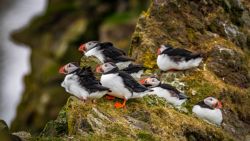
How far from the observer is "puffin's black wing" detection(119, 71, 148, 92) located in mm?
12099

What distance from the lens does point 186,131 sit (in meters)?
12.2

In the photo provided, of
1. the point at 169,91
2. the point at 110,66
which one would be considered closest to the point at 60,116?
the point at 110,66

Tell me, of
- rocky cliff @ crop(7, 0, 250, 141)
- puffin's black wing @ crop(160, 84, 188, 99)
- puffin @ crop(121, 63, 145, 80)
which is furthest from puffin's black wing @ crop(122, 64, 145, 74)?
rocky cliff @ crop(7, 0, 250, 141)

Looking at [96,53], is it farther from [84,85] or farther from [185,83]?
[84,85]

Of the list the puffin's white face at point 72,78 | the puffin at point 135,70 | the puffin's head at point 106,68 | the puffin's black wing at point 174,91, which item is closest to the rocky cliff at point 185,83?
the puffin's black wing at point 174,91

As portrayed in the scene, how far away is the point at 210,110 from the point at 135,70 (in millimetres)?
1433

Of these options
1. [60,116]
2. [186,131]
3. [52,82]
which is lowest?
[52,82]

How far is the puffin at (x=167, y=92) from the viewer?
13.1 metres

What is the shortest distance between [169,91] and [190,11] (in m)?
2.69

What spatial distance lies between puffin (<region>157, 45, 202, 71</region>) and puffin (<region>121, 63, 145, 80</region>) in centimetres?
50

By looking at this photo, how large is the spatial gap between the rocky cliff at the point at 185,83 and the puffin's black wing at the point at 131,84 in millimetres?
229

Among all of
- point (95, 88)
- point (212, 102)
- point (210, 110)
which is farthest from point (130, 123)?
point (212, 102)

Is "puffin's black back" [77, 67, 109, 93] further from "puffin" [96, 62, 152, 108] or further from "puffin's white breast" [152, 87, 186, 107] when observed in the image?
"puffin's white breast" [152, 87, 186, 107]

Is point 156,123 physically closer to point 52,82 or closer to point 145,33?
point 145,33
